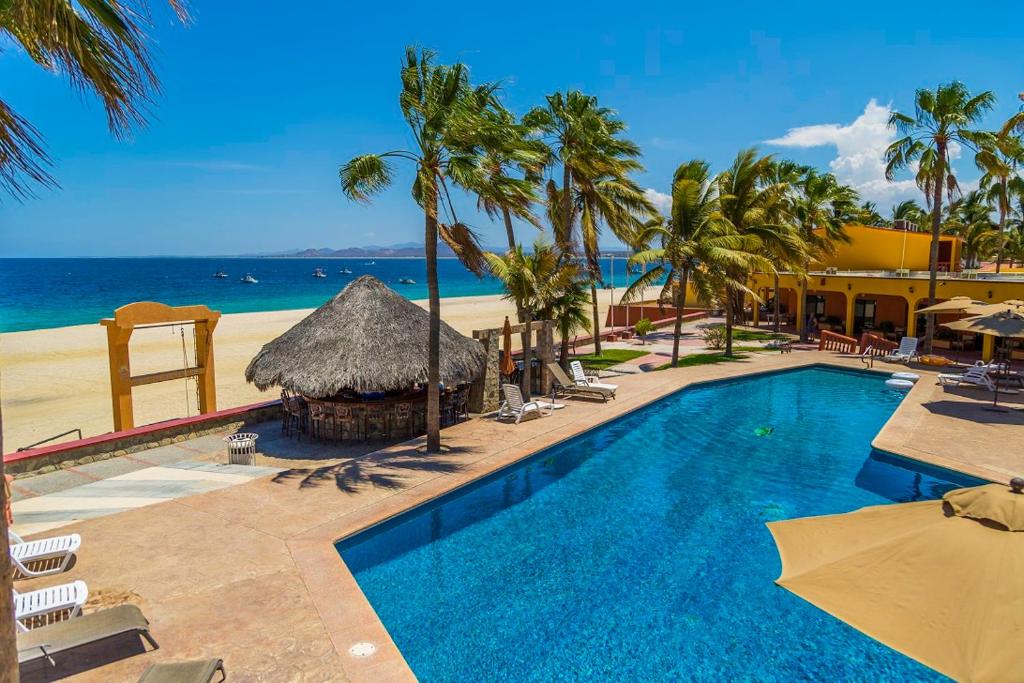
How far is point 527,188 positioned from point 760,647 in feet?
26.2

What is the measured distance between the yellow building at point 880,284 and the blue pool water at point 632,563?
1323cm

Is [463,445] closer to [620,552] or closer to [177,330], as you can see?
[620,552]

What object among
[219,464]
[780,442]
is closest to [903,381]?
[780,442]

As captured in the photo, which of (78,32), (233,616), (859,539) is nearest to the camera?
(78,32)

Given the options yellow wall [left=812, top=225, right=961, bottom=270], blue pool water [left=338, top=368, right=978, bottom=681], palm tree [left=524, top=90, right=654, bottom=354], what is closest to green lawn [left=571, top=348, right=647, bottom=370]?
palm tree [left=524, top=90, right=654, bottom=354]

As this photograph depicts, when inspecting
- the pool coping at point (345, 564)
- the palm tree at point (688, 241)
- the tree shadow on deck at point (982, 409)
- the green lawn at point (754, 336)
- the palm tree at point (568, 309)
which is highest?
the palm tree at point (688, 241)

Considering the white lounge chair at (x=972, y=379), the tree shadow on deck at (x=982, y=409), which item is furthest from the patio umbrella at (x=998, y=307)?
the tree shadow on deck at (x=982, y=409)

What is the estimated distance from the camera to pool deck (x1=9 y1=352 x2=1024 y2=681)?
5.71 metres

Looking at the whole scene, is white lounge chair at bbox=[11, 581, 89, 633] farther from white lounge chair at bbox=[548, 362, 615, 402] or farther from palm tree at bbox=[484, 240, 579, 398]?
white lounge chair at bbox=[548, 362, 615, 402]

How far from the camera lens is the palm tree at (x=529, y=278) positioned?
1520 cm

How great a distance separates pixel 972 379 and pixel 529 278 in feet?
40.9

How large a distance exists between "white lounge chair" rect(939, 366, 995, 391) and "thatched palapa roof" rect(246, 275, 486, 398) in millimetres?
13165

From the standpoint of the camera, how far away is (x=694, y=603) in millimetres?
7297

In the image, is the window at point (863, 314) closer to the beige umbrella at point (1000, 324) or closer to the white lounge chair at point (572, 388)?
the beige umbrella at point (1000, 324)
